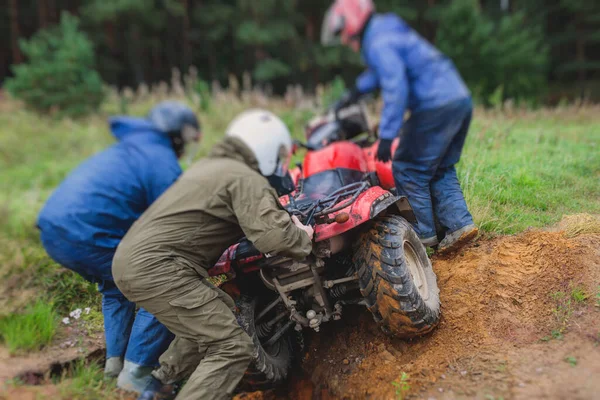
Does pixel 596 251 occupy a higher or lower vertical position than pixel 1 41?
A: lower

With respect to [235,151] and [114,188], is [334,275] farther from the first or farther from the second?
[114,188]

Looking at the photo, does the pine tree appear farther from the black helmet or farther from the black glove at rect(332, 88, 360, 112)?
the black glove at rect(332, 88, 360, 112)

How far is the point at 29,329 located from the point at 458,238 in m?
3.79

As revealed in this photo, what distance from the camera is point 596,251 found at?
3715 mm

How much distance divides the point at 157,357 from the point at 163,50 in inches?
1033

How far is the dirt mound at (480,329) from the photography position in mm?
3107

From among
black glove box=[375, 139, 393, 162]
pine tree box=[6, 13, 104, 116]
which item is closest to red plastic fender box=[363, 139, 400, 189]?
black glove box=[375, 139, 393, 162]

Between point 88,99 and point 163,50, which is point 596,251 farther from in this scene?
point 163,50

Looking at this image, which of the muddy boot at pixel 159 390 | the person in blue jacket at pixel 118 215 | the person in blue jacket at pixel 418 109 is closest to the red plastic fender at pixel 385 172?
the person in blue jacket at pixel 418 109

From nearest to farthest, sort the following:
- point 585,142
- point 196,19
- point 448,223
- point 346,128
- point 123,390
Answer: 1. point 123,390
2. point 448,223
3. point 346,128
4. point 585,142
5. point 196,19

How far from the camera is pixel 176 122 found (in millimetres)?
4402

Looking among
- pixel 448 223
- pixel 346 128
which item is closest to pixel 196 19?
pixel 346 128

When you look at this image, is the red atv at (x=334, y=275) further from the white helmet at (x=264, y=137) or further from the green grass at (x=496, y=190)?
the green grass at (x=496, y=190)

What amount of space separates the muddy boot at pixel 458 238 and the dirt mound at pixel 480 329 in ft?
0.37
